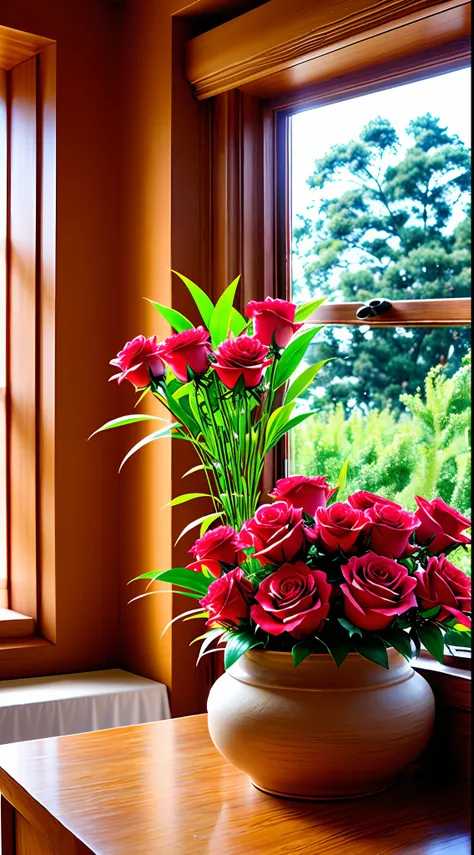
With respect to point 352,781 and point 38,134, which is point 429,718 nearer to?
point 352,781

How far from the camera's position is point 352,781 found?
1.31m

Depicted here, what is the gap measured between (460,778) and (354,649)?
29cm

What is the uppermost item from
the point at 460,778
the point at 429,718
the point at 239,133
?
the point at 239,133

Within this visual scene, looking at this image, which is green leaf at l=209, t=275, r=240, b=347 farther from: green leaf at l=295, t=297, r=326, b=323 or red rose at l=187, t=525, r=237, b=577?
red rose at l=187, t=525, r=237, b=577

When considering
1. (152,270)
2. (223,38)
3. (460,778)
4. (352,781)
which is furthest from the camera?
(152,270)

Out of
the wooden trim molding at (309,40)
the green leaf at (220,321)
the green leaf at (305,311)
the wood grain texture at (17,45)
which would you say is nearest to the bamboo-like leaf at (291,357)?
the green leaf at (305,311)

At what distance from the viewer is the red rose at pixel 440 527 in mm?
1390

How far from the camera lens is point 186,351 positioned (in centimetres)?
156

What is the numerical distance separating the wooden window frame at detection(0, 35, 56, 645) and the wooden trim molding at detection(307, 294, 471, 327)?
871 millimetres

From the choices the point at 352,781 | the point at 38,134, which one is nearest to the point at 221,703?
the point at 352,781

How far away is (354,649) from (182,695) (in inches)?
50.5

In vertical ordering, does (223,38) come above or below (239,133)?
above

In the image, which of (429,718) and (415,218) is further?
(415,218)

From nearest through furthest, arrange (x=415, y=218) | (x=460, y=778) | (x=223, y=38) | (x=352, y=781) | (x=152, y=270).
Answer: (x=352, y=781) < (x=460, y=778) < (x=415, y=218) < (x=223, y=38) < (x=152, y=270)
